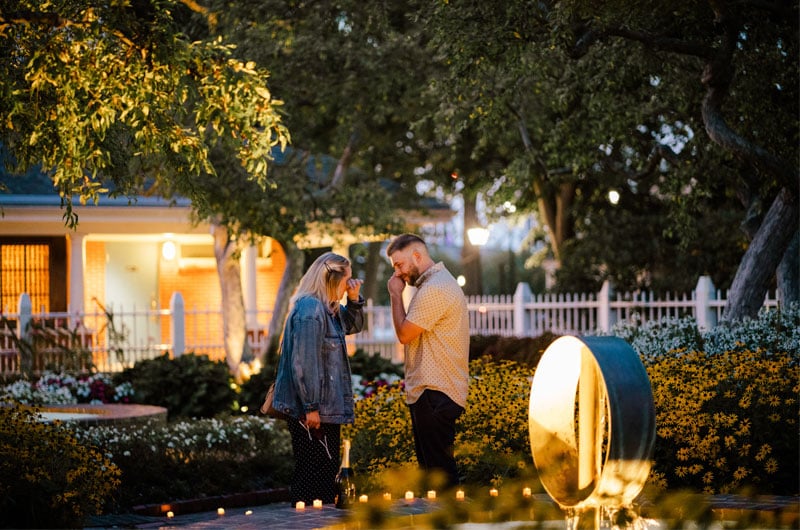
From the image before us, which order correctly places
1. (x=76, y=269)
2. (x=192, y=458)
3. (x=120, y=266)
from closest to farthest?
(x=192, y=458)
(x=76, y=269)
(x=120, y=266)

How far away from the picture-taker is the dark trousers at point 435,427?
781cm

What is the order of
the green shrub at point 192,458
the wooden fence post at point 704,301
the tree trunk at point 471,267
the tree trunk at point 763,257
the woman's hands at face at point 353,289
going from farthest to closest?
the tree trunk at point 471,267
the wooden fence post at point 704,301
the tree trunk at point 763,257
the green shrub at point 192,458
the woman's hands at face at point 353,289

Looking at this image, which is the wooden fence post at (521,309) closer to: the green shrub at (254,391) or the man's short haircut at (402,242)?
the green shrub at (254,391)

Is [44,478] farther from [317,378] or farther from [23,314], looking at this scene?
[23,314]

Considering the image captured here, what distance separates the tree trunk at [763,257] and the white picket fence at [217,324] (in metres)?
4.22

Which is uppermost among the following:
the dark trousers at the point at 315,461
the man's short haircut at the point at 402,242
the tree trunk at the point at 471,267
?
the tree trunk at the point at 471,267

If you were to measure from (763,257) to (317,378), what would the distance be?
7.67m

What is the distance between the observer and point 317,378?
7.78 meters

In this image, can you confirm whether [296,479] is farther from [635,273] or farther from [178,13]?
[635,273]

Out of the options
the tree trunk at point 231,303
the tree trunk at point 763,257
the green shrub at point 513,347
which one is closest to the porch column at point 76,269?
the tree trunk at point 231,303

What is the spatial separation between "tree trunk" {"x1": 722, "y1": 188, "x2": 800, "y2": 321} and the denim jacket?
7282 millimetres

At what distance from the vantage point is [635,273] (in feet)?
96.9

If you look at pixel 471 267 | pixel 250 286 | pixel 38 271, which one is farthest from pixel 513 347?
pixel 471 267

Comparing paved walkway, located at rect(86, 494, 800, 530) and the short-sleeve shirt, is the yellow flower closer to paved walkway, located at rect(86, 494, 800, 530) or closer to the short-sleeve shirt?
paved walkway, located at rect(86, 494, 800, 530)
